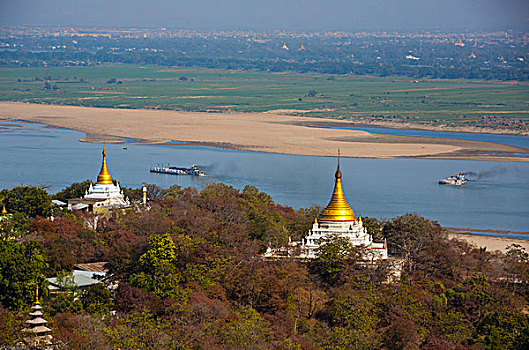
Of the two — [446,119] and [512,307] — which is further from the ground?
[446,119]

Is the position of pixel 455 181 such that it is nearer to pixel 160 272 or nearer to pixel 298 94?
pixel 160 272

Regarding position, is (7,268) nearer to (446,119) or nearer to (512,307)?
(512,307)

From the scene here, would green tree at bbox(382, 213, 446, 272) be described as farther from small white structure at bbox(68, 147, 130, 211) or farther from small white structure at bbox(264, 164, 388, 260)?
small white structure at bbox(68, 147, 130, 211)

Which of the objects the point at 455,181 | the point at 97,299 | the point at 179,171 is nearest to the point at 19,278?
the point at 97,299

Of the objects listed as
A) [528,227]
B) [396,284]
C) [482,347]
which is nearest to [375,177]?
[528,227]

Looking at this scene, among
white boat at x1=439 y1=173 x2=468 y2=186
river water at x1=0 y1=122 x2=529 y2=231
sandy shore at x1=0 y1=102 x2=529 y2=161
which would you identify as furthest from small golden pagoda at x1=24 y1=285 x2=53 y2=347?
sandy shore at x1=0 y1=102 x2=529 y2=161
